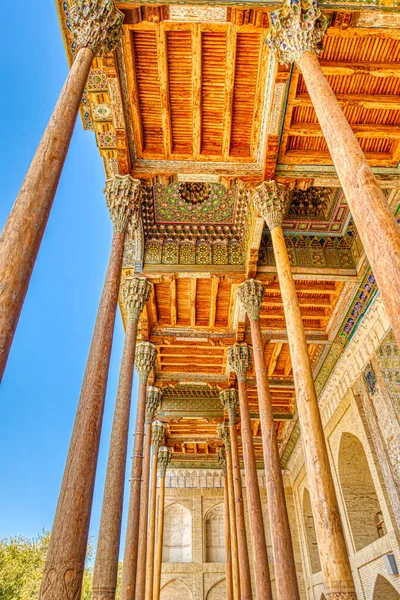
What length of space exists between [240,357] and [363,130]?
5602 mm

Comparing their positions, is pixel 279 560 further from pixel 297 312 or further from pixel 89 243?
pixel 89 243

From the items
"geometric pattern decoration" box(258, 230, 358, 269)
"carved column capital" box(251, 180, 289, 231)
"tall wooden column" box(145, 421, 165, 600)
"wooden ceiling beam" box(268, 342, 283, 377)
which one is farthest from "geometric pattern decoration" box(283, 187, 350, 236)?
"tall wooden column" box(145, 421, 165, 600)

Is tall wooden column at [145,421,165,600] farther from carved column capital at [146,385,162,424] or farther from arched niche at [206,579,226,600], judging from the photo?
arched niche at [206,579,226,600]

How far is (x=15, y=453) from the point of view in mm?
64688

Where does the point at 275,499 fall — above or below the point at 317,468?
above

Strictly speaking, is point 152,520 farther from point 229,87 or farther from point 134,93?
point 229,87

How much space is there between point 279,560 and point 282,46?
5.80 metres

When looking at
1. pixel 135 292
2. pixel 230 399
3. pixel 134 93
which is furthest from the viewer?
pixel 230 399

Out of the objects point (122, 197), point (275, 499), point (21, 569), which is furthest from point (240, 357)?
point (21, 569)

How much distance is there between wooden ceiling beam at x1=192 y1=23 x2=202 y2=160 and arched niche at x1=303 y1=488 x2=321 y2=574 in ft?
39.3

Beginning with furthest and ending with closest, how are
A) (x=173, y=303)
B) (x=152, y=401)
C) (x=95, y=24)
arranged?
1. (x=152, y=401)
2. (x=173, y=303)
3. (x=95, y=24)

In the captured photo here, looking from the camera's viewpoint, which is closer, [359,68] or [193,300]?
[359,68]

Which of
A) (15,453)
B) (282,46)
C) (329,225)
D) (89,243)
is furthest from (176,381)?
(89,243)

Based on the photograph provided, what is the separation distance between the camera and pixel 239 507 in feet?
34.0
